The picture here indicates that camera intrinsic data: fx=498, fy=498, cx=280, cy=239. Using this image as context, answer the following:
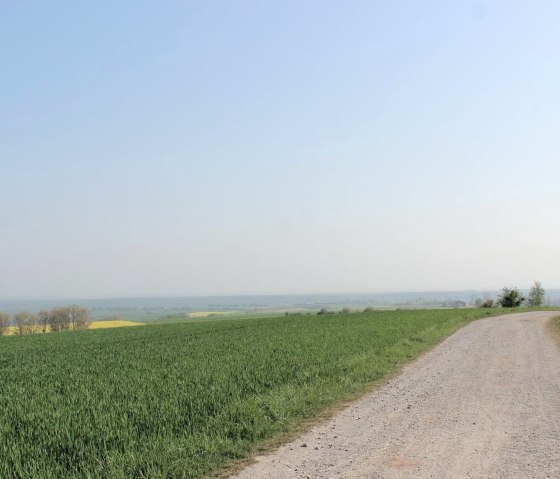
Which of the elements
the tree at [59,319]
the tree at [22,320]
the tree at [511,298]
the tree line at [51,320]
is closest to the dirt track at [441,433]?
the tree at [511,298]

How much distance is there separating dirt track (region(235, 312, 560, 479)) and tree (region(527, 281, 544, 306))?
89.5 meters

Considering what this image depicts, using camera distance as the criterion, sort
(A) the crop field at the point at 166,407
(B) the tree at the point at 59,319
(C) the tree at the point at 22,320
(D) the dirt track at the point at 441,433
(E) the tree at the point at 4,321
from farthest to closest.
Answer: (B) the tree at the point at 59,319, (C) the tree at the point at 22,320, (E) the tree at the point at 4,321, (A) the crop field at the point at 166,407, (D) the dirt track at the point at 441,433

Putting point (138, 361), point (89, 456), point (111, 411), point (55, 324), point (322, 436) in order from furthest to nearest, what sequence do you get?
point (55, 324)
point (138, 361)
point (111, 411)
point (322, 436)
point (89, 456)

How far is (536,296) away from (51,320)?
99881 millimetres

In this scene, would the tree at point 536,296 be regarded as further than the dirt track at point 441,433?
Yes

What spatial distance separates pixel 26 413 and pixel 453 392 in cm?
1162

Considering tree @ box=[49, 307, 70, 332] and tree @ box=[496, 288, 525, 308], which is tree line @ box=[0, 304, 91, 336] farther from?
tree @ box=[496, 288, 525, 308]

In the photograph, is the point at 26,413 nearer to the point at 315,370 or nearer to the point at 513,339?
the point at 315,370

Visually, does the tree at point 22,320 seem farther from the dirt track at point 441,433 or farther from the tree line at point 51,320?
the dirt track at point 441,433

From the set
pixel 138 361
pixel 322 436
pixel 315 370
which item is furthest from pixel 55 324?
pixel 322 436

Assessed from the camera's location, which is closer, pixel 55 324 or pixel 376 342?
pixel 376 342

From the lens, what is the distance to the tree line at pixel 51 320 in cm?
10281

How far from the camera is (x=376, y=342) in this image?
88.8 ft

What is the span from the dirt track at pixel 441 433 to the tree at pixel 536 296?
89.5 metres
